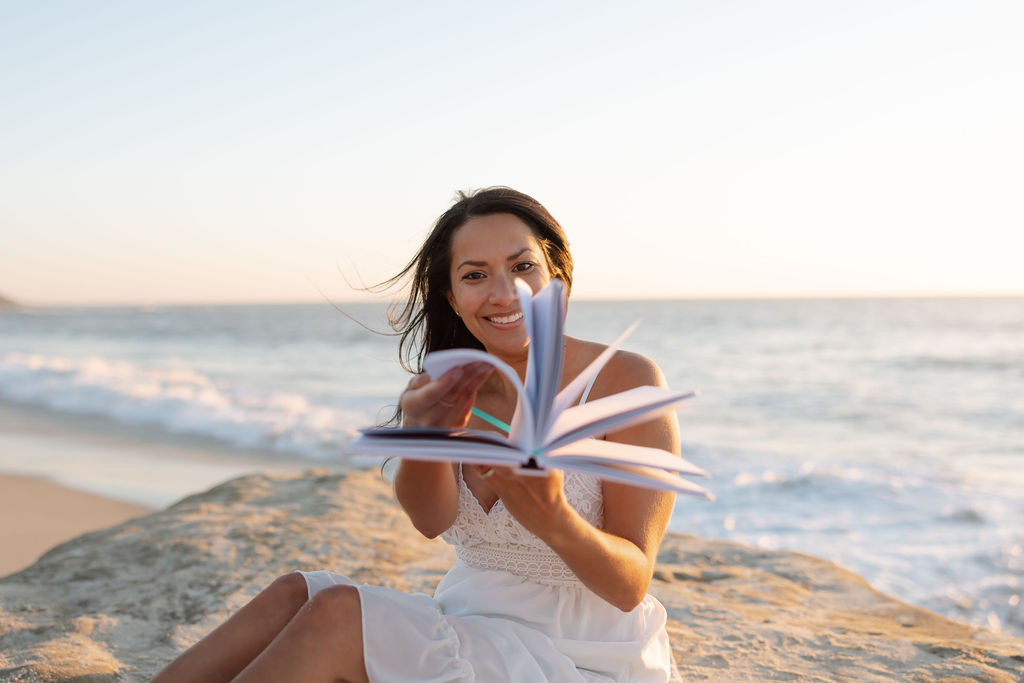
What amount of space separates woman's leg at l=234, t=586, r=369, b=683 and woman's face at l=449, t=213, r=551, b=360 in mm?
763

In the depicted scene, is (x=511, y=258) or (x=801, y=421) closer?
(x=511, y=258)

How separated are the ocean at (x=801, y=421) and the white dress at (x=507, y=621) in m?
3.57

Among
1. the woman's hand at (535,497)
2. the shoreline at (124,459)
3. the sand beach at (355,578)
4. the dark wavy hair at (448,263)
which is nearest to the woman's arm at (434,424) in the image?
the woman's hand at (535,497)

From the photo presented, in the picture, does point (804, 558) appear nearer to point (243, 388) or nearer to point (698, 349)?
point (243, 388)

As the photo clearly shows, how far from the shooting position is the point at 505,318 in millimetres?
2158

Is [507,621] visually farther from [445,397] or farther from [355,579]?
[355,579]

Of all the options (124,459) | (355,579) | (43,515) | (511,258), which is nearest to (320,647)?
(511,258)

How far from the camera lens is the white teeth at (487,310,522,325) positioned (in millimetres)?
2137

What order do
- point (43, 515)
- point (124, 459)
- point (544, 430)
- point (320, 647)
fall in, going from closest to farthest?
point (544, 430), point (320, 647), point (43, 515), point (124, 459)

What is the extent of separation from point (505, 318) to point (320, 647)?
91 centimetres

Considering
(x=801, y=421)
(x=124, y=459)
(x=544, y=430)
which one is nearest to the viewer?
(x=544, y=430)

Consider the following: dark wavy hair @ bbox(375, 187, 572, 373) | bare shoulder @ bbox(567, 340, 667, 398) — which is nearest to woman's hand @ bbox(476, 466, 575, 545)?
bare shoulder @ bbox(567, 340, 667, 398)

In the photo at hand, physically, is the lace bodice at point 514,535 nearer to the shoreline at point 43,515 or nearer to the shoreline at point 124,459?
the shoreline at point 43,515

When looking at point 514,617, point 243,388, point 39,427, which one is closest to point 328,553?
point 514,617
